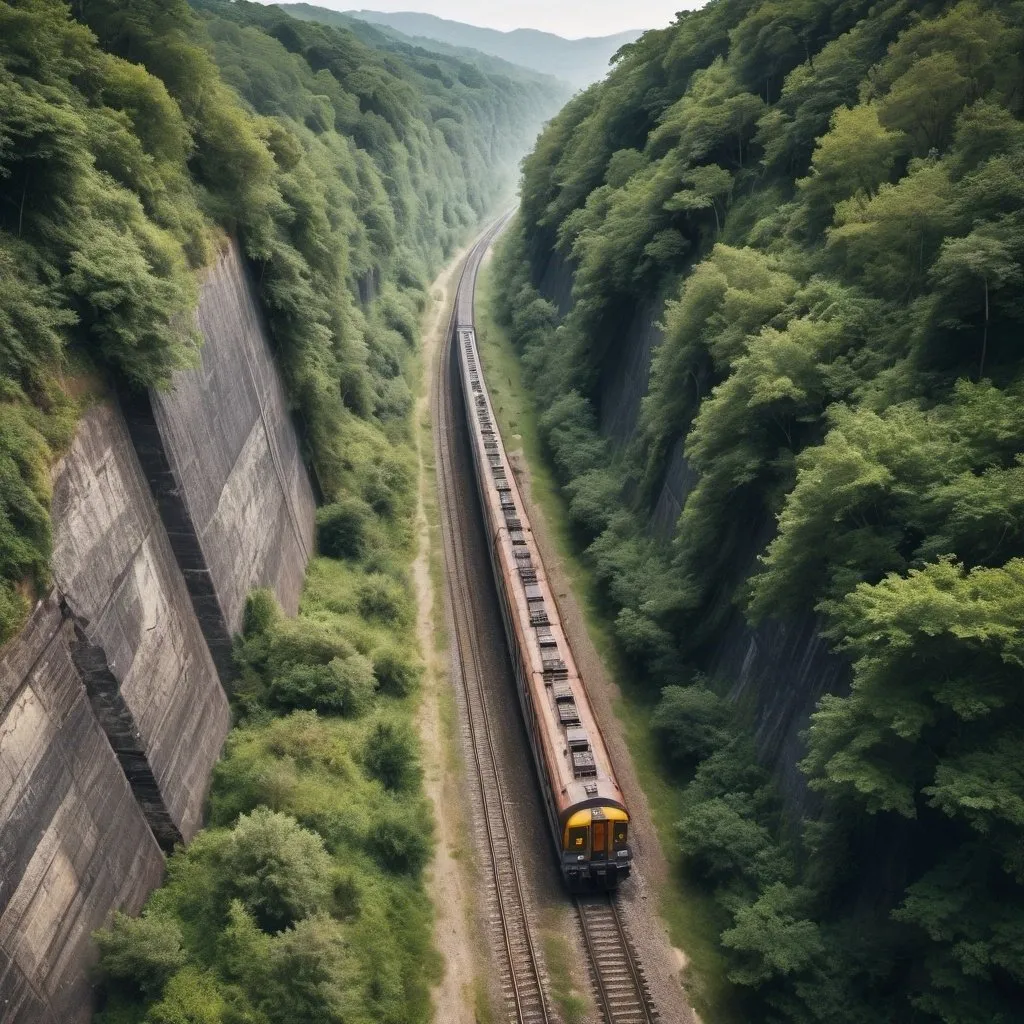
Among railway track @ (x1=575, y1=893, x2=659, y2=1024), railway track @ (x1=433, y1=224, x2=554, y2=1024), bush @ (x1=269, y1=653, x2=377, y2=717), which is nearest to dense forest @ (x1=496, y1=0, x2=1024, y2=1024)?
railway track @ (x1=575, y1=893, x2=659, y2=1024)

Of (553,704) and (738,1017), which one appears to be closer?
(738,1017)

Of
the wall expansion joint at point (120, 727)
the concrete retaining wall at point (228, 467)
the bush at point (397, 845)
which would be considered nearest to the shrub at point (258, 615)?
the concrete retaining wall at point (228, 467)

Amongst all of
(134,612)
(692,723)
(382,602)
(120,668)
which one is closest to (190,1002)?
(120,668)

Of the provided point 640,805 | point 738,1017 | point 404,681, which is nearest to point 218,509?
point 404,681

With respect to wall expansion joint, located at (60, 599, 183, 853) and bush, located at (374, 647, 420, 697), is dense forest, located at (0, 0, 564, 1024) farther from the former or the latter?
wall expansion joint, located at (60, 599, 183, 853)

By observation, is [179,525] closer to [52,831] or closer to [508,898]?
[52,831]

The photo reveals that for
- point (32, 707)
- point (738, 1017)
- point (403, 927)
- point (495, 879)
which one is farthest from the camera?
point (495, 879)

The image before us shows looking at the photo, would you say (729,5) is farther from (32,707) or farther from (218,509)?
(32,707)
